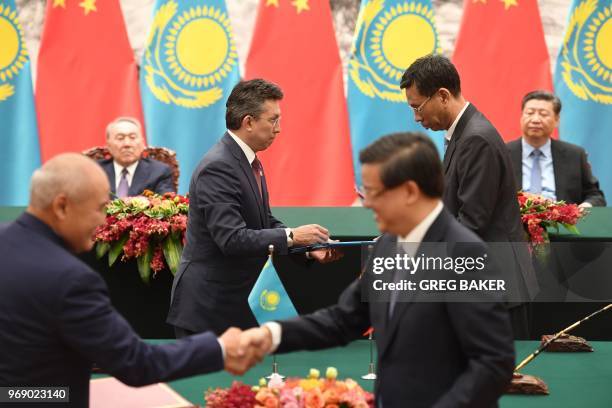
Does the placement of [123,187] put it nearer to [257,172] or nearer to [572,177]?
[257,172]

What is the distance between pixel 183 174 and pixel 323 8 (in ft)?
5.75

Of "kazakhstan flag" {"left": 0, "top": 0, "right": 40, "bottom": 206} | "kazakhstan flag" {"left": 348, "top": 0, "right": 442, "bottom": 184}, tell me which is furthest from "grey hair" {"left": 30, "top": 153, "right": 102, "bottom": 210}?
"kazakhstan flag" {"left": 0, "top": 0, "right": 40, "bottom": 206}

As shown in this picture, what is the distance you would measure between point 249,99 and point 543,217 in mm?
1766

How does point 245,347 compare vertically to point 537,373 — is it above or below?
above

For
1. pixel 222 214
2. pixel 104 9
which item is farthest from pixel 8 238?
pixel 104 9

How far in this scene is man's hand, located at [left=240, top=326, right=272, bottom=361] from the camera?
6.66ft

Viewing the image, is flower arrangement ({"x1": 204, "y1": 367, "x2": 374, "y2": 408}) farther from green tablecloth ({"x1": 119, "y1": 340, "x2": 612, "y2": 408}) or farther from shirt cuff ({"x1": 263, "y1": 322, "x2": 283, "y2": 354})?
green tablecloth ({"x1": 119, "y1": 340, "x2": 612, "y2": 408})

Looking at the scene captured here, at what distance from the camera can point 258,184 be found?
3328 mm

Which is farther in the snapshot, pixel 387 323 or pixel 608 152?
pixel 608 152

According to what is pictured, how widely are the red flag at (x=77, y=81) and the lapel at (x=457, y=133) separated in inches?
157

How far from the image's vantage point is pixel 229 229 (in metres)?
3.03

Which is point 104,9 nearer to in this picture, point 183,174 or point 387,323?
point 183,174

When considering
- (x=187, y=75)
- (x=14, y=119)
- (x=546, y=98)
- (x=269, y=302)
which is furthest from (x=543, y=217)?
(x=14, y=119)

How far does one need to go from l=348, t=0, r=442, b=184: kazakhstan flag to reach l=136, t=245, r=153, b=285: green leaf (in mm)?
2686
